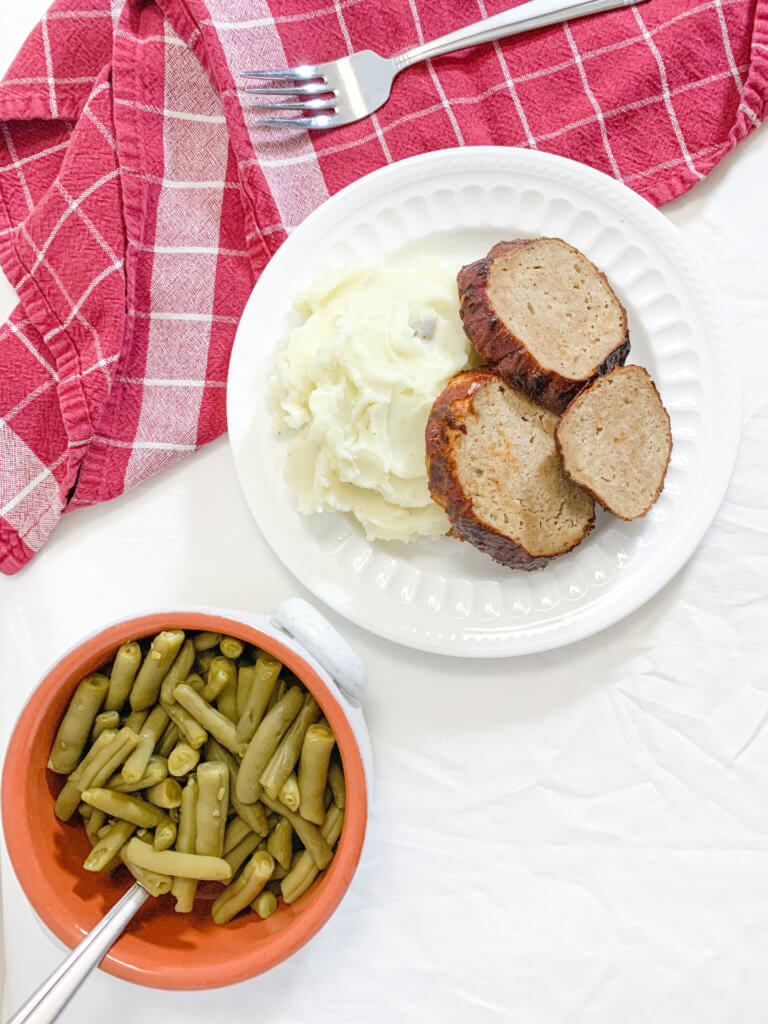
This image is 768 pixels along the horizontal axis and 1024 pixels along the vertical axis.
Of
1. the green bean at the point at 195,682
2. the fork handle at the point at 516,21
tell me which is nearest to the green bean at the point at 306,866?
the green bean at the point at 195,682

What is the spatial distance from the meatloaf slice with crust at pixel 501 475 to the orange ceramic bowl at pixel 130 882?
1.89ft

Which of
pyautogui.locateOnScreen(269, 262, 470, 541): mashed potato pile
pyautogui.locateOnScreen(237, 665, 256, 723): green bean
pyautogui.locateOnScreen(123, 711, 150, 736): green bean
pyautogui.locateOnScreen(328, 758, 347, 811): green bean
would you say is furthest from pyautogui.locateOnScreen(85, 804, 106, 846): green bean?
pyautogui.locateOnScreen(269, 262, 470, 541): mashed potato pile

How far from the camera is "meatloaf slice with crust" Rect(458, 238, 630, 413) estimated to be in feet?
7.19

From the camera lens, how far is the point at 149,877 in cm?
203

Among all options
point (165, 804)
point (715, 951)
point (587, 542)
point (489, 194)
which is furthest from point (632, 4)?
point (715, 951)

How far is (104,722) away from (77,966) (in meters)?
0.54

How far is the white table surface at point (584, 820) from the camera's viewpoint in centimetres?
243

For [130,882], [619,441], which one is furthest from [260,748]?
[619,441]

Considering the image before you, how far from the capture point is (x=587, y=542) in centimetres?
241

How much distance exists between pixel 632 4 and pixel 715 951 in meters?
2.80

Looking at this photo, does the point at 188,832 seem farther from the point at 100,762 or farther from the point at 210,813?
the point at 100,762

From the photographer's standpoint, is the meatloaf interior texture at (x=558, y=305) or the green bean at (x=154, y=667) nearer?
the green bean at (x=154, y=667)

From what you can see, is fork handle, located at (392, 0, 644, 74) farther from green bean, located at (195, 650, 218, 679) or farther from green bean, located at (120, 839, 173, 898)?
green bean, located at (120, 839, 173, 898)

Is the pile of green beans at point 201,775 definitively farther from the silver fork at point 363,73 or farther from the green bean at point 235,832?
the silver fork at point 363,73
